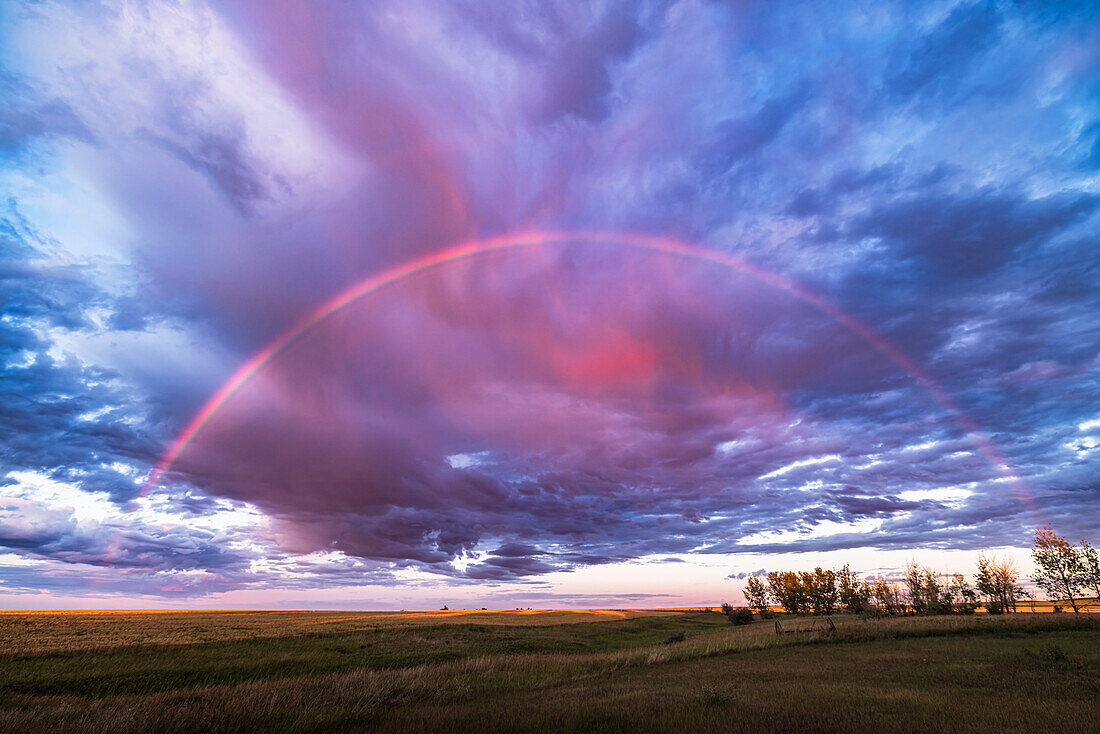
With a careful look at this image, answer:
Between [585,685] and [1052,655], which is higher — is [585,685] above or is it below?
below

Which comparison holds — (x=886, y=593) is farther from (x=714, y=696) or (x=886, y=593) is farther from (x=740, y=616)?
(x=714, y=696)

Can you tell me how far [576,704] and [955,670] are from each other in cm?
2155

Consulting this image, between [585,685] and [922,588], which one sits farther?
[922,588]

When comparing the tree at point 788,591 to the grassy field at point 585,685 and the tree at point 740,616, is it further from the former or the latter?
the grassy field at point 585,685

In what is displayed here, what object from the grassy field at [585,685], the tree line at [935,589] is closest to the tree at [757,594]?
the tree line at [935,589]

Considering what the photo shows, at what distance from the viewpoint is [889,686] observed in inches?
903

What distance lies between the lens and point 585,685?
27.5m

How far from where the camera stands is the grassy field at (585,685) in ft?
56.9

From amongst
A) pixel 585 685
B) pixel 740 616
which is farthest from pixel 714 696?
pixel 740 616

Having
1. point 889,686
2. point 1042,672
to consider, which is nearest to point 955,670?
point 1042,672

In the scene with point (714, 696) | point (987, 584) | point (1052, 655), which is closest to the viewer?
point (714, 696)

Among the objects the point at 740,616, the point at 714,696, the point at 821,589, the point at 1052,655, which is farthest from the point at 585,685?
the point at 821,589

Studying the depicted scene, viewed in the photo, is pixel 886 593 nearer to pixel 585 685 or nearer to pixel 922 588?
pixel 922 588

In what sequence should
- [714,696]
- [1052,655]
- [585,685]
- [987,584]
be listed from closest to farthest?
[714,696] → [585,685] → [1052,655] → [987,584]
